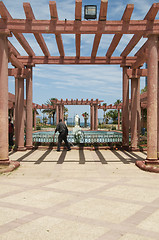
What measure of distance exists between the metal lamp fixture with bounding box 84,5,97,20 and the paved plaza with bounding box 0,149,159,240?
5.17 meters

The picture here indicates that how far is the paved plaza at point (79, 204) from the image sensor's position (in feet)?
12.1

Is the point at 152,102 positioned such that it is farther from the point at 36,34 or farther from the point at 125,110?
the point at 125,110

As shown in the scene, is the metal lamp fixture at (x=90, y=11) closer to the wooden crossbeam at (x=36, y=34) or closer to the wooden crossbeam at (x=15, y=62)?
the wooden crossbeam at (x=36, y=34)

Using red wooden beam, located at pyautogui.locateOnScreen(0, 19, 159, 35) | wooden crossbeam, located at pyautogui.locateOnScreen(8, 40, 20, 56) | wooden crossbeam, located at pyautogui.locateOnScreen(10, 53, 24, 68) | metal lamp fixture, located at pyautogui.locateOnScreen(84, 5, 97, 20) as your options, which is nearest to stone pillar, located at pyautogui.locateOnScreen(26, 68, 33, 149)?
wooden crossbeam, located at pyautogui.locateOnScreen(10, 53, 24, 68)

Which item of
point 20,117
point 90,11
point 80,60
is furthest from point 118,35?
point 20,117

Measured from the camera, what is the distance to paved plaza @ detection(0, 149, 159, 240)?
12.1 ft

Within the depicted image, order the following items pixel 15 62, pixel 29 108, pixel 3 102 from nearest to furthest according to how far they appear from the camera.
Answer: pixel 3 102
pixel 15 62
pixel 29 108

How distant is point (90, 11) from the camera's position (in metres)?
8.49

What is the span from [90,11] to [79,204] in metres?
6.39

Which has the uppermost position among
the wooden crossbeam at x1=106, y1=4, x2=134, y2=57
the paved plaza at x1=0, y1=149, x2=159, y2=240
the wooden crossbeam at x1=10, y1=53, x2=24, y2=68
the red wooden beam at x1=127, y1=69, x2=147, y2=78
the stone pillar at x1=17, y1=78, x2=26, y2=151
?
the wooden crossbeam at x1=106, y1=4, x2=134, y2=57

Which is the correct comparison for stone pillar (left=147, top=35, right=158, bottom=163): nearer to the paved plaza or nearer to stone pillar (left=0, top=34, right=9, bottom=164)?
the paved plaza

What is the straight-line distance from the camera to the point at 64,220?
4.11m

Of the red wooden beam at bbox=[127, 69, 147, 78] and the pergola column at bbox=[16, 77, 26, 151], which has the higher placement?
the red wooden beam at bbox=[127, 69, 147, 78]

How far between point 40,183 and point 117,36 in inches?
258
